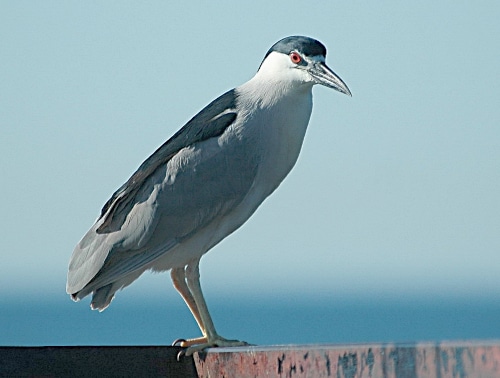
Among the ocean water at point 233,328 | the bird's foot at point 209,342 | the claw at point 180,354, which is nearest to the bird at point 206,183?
the bird's foot at point 209,342

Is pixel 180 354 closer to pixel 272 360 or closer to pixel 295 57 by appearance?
pixel 272 360

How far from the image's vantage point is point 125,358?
4.24m

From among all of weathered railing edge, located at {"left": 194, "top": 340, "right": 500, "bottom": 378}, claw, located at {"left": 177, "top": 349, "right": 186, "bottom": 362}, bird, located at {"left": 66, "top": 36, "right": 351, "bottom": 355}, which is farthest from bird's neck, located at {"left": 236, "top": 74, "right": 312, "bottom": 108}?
weathered railing edge, located at {"left": 194, "top": 340, "right": 500, "bottom": 378}

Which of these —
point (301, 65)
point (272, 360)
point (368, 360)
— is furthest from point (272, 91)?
point (368, 360)

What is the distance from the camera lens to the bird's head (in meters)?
5.97

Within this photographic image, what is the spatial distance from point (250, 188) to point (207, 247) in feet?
1.10

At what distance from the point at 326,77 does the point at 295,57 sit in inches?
8.2

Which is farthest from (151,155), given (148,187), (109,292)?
(109,292)

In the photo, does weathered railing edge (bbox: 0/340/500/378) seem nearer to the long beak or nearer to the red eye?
the long beak

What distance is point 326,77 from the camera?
5945 mm

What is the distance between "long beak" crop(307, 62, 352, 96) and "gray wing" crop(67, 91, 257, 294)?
414 millimetres

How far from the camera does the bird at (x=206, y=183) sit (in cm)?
587

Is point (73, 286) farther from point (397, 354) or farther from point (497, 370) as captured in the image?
point (497, 370)

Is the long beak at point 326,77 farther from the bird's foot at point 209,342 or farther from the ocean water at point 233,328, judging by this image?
the ocean water at point 233,328
